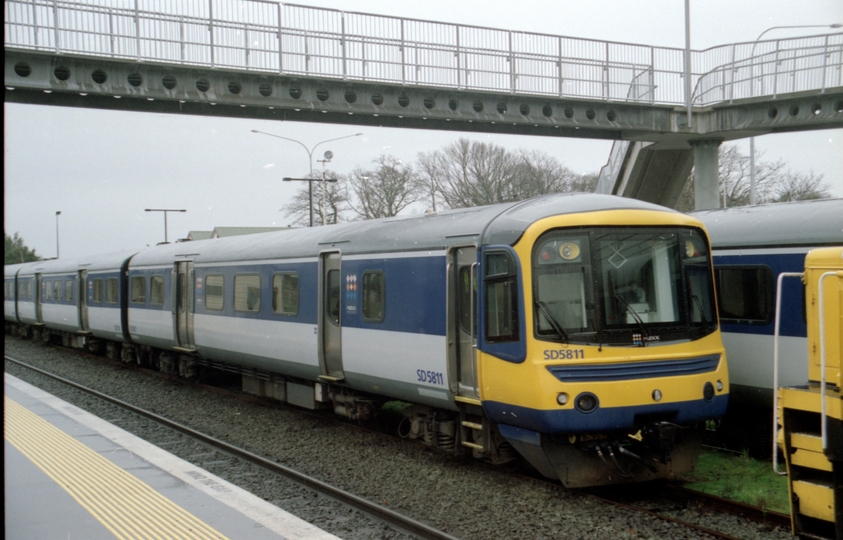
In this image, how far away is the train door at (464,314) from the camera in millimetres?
8531

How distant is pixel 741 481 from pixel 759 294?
2.22 meters

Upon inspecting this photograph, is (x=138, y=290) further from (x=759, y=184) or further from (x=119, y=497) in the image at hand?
(x=759, y=184)

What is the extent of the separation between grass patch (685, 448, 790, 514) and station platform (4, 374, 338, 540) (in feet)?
13.5

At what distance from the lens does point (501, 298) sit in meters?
7.93

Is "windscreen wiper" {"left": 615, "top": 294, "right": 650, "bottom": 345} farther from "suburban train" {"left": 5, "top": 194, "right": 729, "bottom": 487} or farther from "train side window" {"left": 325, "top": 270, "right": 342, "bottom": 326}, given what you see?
"train side window" {"left": 325, "top": 270, "right": 342, "bottom": 326}

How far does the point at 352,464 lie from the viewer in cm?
977

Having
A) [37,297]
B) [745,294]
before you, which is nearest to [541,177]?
[37,297]

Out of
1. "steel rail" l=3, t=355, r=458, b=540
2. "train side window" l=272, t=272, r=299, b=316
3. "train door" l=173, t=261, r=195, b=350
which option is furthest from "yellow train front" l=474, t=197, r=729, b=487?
"train door" l=173, t=261, r=195, b=350

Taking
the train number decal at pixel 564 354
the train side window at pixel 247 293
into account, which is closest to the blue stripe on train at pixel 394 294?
the train side window at pixel 247 293

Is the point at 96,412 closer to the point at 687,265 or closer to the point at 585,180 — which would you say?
the point at 687,265

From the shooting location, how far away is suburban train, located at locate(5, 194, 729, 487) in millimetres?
7465

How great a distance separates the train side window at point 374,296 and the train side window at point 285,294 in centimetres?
209

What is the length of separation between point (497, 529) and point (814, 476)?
275cm

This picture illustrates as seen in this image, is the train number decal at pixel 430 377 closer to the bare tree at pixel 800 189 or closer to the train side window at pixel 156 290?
the train side window at pixel 156 290
